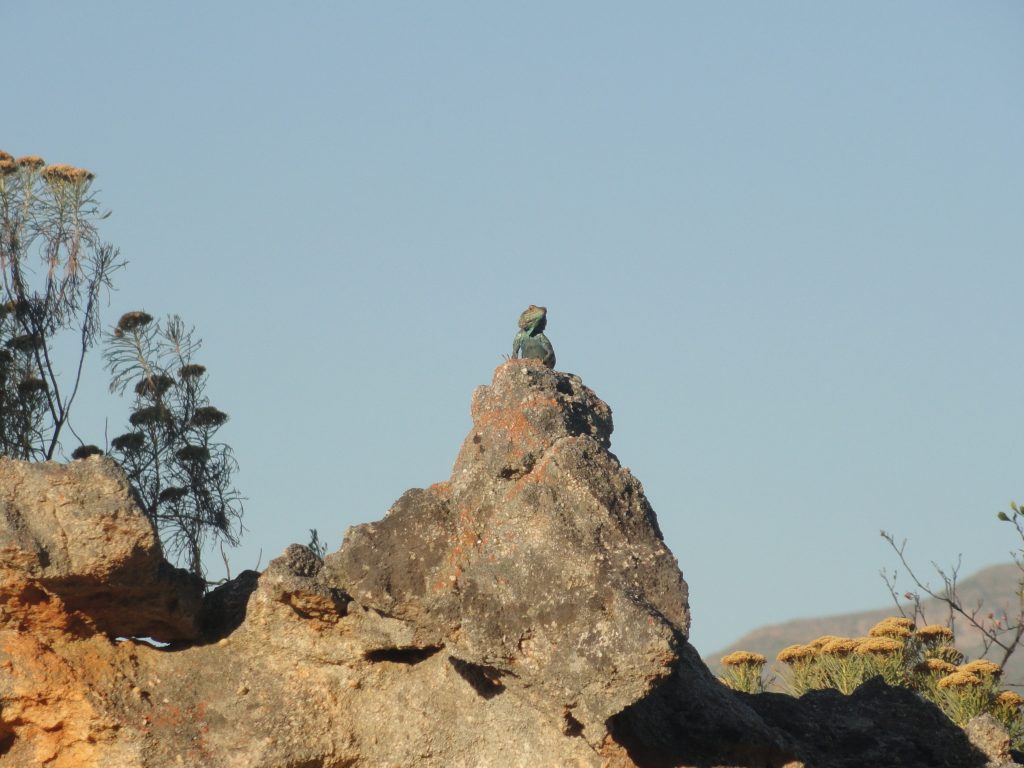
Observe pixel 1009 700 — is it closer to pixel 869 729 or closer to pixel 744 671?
pixel 744 671

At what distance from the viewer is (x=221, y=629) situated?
9406mm

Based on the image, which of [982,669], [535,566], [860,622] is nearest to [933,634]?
[982,669]

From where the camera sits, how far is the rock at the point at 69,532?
28.3ft

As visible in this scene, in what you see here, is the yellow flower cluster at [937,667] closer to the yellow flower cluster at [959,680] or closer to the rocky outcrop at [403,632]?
the yellow flower cluster at [959,680]

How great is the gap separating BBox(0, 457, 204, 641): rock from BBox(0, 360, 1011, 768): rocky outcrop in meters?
0.01

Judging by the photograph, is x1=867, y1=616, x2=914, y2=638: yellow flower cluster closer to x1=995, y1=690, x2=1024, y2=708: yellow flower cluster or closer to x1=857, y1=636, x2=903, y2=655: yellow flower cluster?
x1=857, y1=636, x2=903, y2=655: yellow flower cluster

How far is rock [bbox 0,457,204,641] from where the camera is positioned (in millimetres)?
8641

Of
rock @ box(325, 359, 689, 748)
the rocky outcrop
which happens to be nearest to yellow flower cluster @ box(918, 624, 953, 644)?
the rocky outcrop

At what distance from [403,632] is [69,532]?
188 cm

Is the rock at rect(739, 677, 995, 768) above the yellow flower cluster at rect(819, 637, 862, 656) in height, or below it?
below

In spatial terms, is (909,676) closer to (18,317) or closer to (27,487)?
(27,487)

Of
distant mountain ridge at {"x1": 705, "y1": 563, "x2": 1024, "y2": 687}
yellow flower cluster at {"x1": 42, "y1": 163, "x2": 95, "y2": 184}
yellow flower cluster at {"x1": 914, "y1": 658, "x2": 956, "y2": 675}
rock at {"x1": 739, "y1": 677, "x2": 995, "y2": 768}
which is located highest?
distant mountain ridge at {"x1": 705, "y1": 563, "x2": 1024, "y2": 687}

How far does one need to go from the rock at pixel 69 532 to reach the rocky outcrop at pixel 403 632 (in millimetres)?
11

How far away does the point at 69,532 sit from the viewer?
8.68 metres
